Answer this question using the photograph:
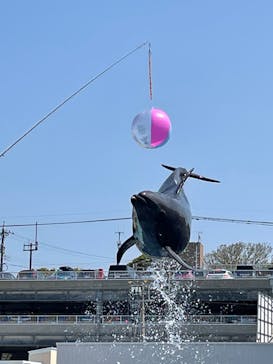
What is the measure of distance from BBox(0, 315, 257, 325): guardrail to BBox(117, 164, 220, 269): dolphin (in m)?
31.7

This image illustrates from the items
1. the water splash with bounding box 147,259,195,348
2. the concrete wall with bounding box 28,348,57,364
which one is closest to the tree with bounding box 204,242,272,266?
the water splash with bounding box 147,259,195,348

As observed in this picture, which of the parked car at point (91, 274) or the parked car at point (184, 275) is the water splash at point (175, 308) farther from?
the parked car at point (91, 274)

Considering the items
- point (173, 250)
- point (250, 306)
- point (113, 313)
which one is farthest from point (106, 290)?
point (173, 250)

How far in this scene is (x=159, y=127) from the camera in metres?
15.7

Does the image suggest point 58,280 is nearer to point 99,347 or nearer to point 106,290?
point 106,290

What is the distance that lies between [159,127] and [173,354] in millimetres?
14012

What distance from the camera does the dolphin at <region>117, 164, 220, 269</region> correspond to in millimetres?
15367

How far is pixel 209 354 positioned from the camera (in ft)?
90.1

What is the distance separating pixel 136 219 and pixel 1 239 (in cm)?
6796

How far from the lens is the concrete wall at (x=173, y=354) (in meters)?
27.2

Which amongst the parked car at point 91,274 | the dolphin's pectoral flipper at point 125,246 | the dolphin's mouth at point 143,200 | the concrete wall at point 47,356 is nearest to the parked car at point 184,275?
the parked car at point 91,274

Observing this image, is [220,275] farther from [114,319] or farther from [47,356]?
[47,356]

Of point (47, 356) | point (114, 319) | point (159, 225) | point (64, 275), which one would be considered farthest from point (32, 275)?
point (159, 225)

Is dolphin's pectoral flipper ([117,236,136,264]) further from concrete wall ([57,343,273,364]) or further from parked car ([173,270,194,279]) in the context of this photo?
parked car ([173,270,194,279])
